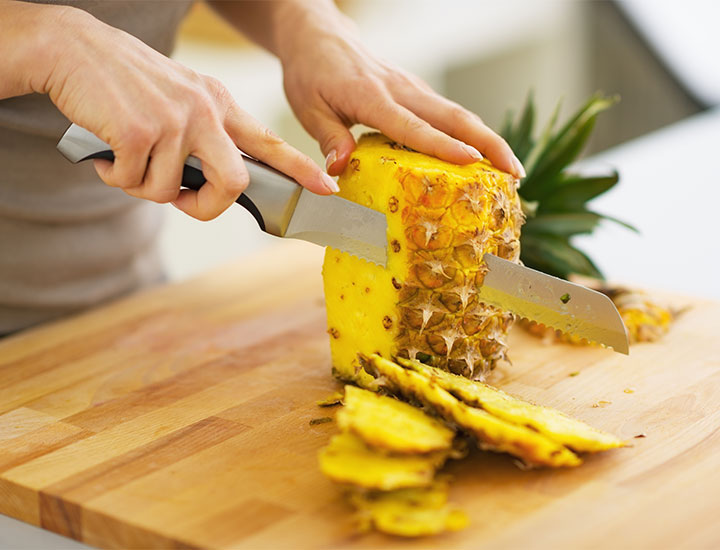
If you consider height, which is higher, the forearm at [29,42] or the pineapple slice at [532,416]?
the forearm at [29,42]

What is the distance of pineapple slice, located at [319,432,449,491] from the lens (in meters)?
0.95

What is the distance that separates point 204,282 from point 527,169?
2.63 ft

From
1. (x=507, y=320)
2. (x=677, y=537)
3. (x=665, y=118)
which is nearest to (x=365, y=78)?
(x=507, y=320)

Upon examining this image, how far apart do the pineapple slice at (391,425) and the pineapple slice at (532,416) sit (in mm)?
62

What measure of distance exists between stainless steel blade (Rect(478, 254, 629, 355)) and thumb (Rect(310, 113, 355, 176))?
0.30 metres

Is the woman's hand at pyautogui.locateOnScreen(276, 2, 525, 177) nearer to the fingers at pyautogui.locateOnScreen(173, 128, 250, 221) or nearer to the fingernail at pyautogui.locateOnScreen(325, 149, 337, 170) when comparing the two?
the fingernail at pyautogui.locateOnScreen(325, 149, 337, 170)

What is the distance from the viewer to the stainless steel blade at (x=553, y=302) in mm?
1311

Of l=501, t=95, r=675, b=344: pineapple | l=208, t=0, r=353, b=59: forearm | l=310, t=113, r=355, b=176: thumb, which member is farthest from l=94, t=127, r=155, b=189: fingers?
l=501, t=95, r=675, b=344: pineapple

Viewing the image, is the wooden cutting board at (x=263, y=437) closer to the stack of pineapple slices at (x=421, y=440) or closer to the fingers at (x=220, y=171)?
the stack of pineapple slices at (x=421, y=440)

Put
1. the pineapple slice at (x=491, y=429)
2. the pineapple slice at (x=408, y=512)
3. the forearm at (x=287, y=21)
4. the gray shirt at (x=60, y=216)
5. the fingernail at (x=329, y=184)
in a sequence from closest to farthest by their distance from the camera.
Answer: the pineapple slice at (x=408, y=512), the pineapple slice at (x=491, y=429), the fingernail at (x=329, y=184), the gray shirt at (x=60, y=216), the forearm at (x=287, y=21)

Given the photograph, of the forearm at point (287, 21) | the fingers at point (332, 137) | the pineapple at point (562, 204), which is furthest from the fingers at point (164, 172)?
the pineapple at point (562, 204)

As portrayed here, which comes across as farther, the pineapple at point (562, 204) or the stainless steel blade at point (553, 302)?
the pineapple at point (562, 204)

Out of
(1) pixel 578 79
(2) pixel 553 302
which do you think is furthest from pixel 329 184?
(1) pixel 578 79

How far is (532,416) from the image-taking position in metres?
1.14
